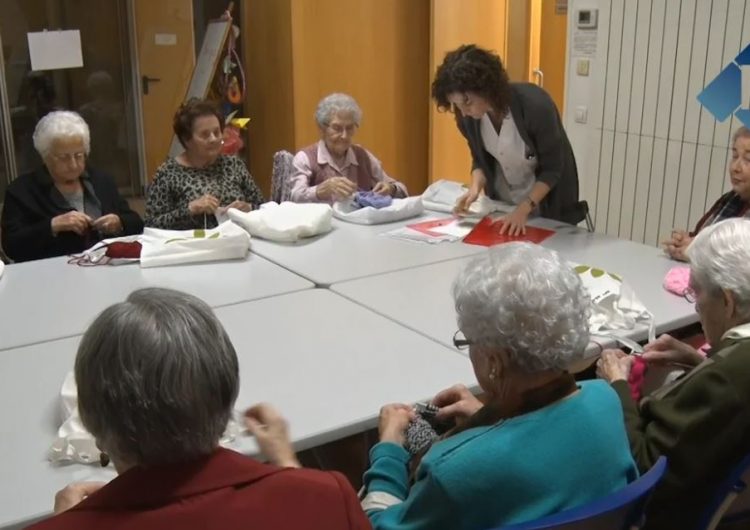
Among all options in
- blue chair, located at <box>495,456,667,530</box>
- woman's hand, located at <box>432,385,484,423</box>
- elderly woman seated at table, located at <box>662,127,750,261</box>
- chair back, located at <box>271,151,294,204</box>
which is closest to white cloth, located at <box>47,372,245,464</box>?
woman's hand, located at <box>432,385,484,423</box>

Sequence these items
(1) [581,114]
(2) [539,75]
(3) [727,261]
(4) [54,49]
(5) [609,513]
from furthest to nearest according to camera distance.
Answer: (2) [539,75] < (4) [54,49] < (1) [581,114] < (3) [727,261] < (5) [609,513]

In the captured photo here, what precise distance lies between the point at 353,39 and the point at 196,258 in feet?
9.49

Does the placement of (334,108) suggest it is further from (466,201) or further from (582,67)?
(582,67)

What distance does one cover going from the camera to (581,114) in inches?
182

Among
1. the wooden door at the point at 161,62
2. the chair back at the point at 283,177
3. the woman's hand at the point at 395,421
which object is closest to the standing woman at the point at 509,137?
the chair back at the point at 283,177

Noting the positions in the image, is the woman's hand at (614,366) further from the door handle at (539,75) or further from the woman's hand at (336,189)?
the door handle at (539,75)

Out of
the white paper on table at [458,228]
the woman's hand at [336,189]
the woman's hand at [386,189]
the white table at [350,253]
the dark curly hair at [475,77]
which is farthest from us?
the woman's hand at [386,189]

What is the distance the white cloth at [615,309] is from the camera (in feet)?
7.41

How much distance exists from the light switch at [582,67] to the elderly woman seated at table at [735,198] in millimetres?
1767

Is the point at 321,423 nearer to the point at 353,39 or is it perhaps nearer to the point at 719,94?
the point at 719,94

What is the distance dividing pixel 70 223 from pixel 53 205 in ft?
0.64

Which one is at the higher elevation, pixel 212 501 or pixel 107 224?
pixel 212 501

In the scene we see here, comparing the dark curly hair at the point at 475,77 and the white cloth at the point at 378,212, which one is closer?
the dark curly hair at the point at 475,77

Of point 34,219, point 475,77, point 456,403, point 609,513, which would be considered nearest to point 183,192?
point 34,219
